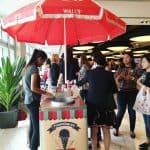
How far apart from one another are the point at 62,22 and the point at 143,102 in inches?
66.6

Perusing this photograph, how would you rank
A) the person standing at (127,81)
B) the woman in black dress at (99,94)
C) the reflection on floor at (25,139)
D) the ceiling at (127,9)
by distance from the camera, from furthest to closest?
the ceiling at (127,9) < the person standing at (127,81) < the reflection on floor at (25,139) < the woman in black dress at (99,94)

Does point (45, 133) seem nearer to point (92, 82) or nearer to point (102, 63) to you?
point (92, 82)

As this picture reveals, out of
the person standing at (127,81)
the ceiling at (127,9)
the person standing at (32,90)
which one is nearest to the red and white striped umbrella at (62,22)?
the person standing at (32,90)

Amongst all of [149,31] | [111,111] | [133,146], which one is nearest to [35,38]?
[111,111]

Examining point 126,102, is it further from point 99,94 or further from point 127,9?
point 127,9

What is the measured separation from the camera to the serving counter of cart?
2.89 metres

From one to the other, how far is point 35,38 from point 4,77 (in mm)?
1642

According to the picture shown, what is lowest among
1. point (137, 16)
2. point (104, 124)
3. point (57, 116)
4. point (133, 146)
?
point (133, 146)

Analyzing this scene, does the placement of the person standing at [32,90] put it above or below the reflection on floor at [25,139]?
above

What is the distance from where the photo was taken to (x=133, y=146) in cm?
425

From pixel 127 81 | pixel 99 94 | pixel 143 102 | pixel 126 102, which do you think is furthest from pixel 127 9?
pixel 99 94

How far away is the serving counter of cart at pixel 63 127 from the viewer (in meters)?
2.89

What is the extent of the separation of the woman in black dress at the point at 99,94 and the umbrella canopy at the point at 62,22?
0.54 meters

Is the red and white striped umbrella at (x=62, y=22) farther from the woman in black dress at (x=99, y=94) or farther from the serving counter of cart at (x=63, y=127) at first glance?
the serving counter of cart at (x=63, y=127)
